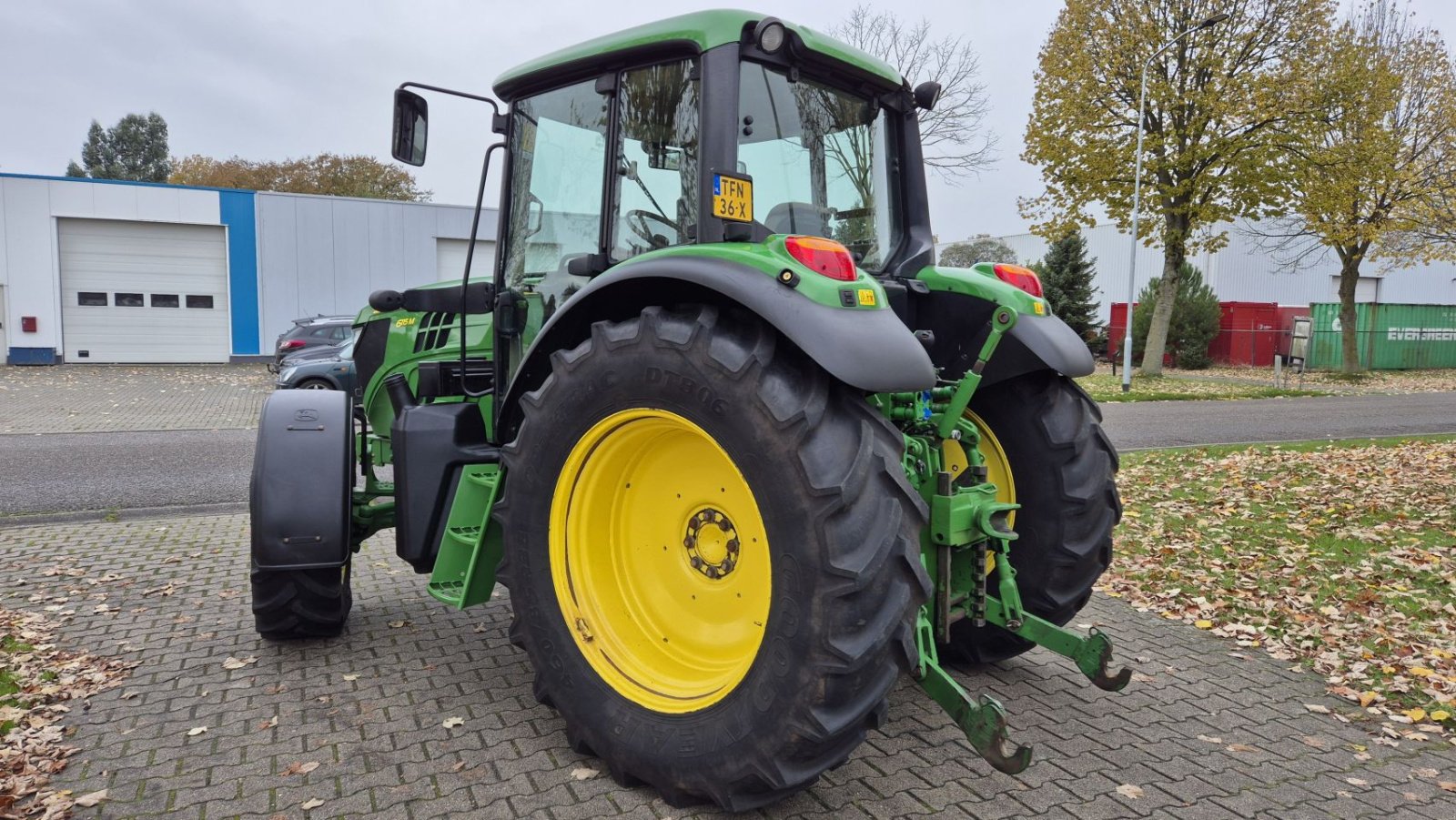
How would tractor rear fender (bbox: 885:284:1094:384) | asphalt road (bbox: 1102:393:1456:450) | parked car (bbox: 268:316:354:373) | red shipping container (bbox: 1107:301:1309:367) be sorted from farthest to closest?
red shipping container (bbox: 1107:301:1309:367)
parked car (bbox: 268:316:354:373)
asphalt road (bbox: 1102:393:1456:450)
tractor rear fender (bbox: 885:284:1094:384)

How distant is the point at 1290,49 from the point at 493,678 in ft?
82.3

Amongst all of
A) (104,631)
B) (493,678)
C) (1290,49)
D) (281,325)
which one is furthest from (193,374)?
(1290,49)

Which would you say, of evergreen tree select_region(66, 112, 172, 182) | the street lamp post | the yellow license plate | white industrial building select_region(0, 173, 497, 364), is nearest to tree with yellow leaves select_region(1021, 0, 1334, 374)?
the street lamp post

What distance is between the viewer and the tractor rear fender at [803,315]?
272 cm

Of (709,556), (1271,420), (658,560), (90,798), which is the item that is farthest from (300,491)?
(1271,420)

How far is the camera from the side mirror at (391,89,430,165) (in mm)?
4109

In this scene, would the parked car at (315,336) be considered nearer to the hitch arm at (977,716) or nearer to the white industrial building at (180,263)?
the white industrial building at (180,263)

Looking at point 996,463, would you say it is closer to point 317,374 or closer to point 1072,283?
point 317,374

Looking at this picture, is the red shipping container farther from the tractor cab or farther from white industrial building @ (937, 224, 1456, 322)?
the tractor cab

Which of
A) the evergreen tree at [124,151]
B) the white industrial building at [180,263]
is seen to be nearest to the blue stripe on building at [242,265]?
the white industrial building at [180,263]

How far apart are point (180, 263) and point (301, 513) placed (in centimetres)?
2801

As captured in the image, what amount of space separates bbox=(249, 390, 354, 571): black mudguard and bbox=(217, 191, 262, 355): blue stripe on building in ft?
88.5

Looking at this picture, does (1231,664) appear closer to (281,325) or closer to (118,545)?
(118,545)

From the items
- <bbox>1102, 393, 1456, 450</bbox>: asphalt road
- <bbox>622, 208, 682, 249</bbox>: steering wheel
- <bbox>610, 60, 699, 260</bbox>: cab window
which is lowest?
<bbox>1102, 393, 1456, 450</bbox>: asphalt road
